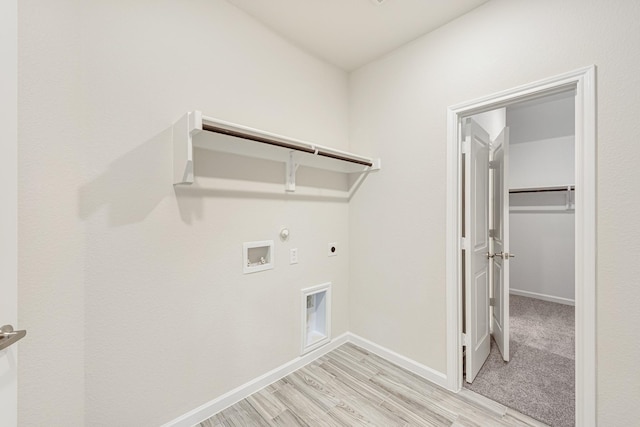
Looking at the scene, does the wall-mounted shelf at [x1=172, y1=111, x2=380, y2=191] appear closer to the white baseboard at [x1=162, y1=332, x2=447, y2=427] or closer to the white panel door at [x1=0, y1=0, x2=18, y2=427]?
the white panel door at [x1=0, y1=0, x2=18, y2=427]

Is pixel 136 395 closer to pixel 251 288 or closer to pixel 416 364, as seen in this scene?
pixel 251 288

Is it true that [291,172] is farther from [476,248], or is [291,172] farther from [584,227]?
[584,227]

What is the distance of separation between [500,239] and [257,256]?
2.15m

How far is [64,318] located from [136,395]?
580 mm

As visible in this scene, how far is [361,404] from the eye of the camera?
1766 mm

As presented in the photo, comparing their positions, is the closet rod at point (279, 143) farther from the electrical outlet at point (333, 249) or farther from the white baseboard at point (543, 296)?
the white baseboard at point (543, 296)

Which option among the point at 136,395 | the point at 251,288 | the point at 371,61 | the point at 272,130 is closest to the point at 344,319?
the point at 251,288

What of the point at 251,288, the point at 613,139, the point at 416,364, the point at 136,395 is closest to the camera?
the point at 613,139

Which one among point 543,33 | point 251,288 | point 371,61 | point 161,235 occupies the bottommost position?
point 251,288

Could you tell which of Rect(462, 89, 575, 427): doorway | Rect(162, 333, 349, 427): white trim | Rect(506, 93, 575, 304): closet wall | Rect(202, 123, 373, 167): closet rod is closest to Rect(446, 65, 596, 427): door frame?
Rect(462, 89, 575, 427): doorway

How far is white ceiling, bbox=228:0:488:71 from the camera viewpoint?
5.66 ft

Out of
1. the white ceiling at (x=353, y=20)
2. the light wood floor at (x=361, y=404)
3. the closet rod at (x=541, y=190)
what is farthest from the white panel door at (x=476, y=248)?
the closet rod at (x=541, y=190)

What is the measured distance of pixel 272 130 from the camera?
197 cm

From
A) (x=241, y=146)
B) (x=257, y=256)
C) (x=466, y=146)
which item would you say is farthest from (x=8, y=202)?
(x=466, y=146)
